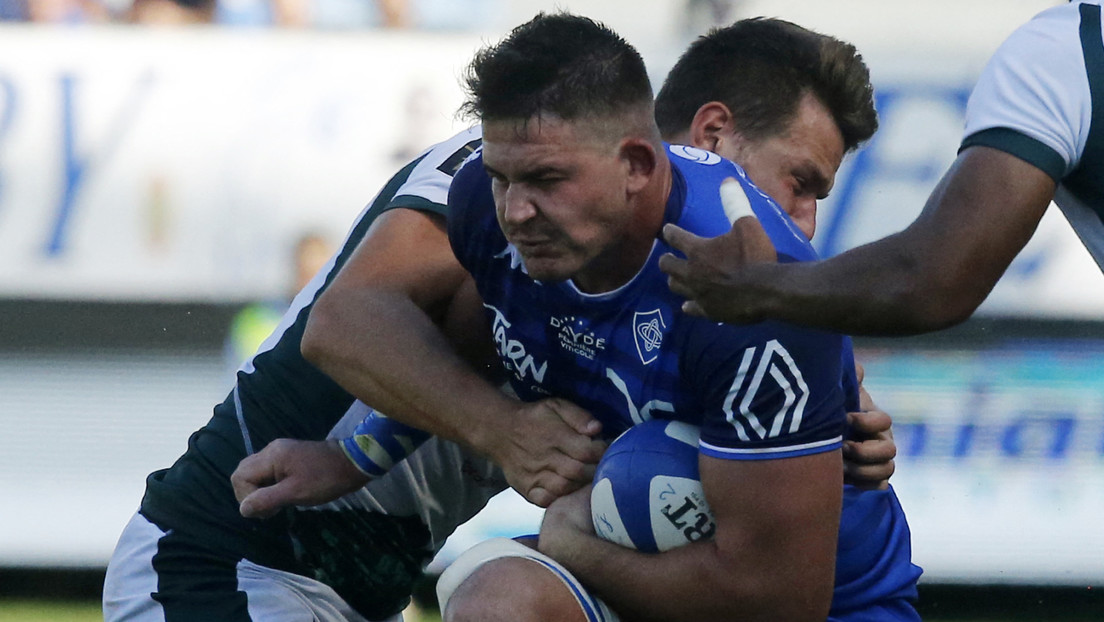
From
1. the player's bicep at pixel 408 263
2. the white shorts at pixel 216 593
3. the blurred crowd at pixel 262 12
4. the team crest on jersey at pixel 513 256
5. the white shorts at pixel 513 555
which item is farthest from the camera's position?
the blurred crowd at pixel 262 12

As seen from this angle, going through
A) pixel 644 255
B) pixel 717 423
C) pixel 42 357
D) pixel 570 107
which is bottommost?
pixel 42 357

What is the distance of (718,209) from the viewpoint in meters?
2.31

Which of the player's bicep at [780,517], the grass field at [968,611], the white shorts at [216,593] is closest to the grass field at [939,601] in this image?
the grass field at [968,611]

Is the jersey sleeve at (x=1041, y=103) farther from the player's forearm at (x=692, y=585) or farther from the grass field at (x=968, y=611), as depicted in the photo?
the grass field at (x=968, y=611)

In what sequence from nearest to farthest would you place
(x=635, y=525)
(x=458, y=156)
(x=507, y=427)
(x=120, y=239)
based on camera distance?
(x=635, y=525) → (x=507, y=427) → (x=458, y=156) → (x=120, y=239)

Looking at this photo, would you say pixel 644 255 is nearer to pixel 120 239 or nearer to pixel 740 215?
pixel 740 215

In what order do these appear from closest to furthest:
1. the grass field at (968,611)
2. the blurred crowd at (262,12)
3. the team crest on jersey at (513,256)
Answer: the team crest on jersey at (513,256) < the blurred crowd at (262,12) < the grass field at (968,611)

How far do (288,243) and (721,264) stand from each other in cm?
321

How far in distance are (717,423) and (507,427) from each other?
0.44m

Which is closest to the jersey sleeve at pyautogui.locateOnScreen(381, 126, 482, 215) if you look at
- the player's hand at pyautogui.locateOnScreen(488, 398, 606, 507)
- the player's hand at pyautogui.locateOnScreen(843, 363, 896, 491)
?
the player's hand at pyautogui.locateOnScreen(488, 398, 606, 507)

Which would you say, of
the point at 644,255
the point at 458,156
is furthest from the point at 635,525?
the point at 458,156

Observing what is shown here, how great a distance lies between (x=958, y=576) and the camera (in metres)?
5.16

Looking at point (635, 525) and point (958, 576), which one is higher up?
point (635, 525)

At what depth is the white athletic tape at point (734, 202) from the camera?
2.17 metres
